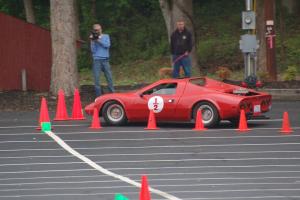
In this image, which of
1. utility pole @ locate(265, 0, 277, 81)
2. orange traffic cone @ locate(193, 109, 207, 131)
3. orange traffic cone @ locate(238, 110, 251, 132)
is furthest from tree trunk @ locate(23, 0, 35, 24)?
orange traffic cone @ locate(238, 110, 251, 132)

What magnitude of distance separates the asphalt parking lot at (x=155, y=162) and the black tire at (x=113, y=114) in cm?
19

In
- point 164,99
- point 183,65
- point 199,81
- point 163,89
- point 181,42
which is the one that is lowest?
point 164,99

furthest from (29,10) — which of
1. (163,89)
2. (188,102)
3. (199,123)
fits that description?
(199,123)

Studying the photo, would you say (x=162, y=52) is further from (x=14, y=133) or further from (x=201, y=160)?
(x=201, y=160)

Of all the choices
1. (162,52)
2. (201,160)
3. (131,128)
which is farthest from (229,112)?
(162,52)

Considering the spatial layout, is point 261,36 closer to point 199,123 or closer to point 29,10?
point 199,123

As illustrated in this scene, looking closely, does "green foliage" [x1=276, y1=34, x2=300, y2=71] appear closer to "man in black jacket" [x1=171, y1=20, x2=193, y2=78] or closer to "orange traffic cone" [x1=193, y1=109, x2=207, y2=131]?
"man in black jacket" [x1=171, y1=20, x2=193, y2=78]

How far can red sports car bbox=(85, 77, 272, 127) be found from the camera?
19297 mm

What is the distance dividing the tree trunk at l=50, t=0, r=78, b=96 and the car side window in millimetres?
6721

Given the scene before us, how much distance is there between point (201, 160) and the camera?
50.8 feet

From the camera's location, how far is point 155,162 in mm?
15430

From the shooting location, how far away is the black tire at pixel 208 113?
19.4 m

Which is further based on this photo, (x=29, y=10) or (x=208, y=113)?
(x=29, y=10)

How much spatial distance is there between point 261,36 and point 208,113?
48.7 feet
